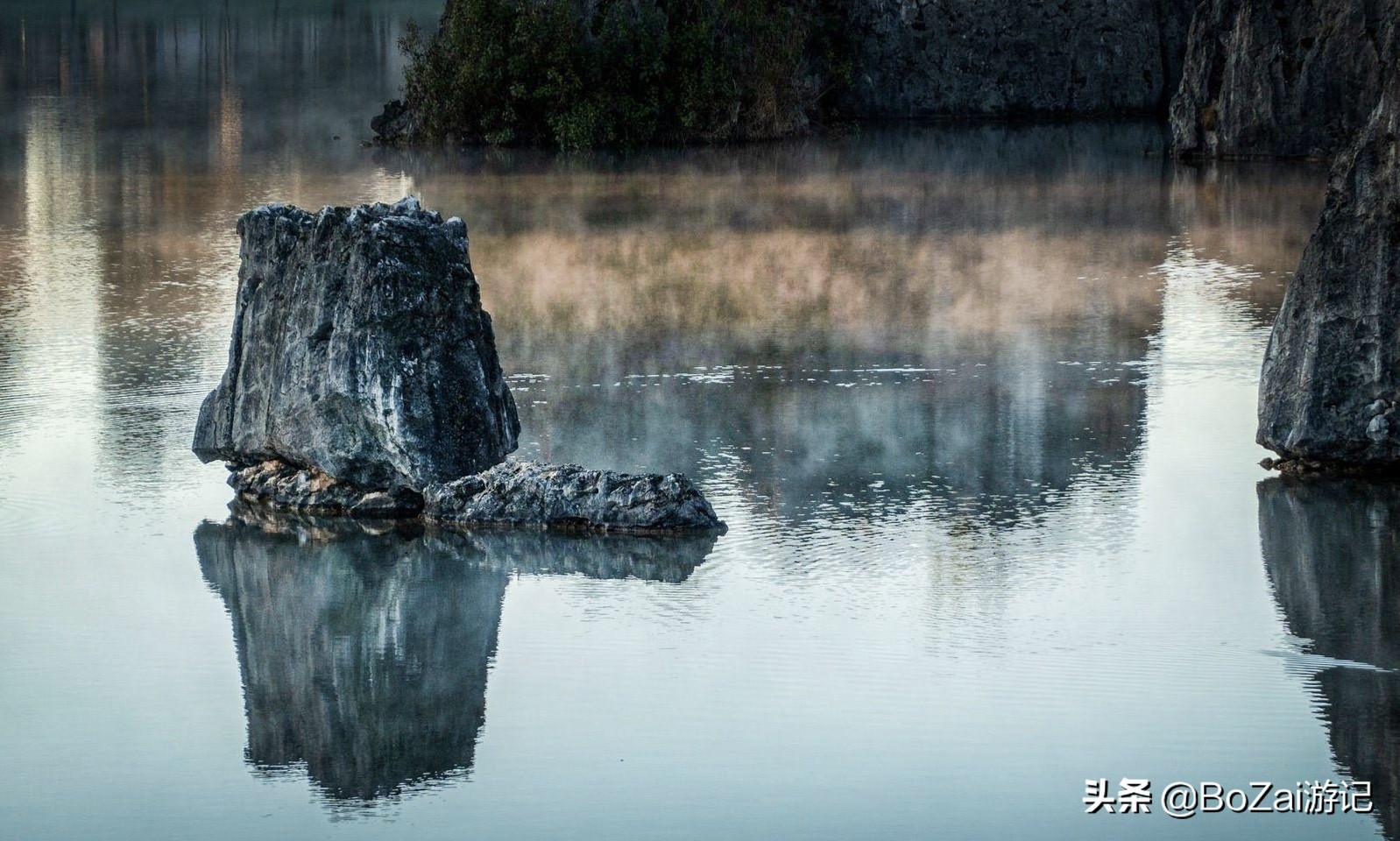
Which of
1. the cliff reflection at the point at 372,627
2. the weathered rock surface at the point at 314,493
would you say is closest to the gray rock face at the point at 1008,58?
the weathered rock surface at the point at 314,493

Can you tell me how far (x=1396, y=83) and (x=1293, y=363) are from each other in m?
1.05

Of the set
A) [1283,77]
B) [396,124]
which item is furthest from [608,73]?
[1283,77]

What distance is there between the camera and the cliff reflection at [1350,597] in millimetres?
4855

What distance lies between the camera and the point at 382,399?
7.06m

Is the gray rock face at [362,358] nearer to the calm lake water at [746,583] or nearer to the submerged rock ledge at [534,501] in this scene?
the submerged rock ledge at [534,501]

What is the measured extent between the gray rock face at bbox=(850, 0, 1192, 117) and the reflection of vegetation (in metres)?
2.07

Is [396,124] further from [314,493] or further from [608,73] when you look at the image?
[314,493]

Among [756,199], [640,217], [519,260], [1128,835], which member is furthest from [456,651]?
[756,199]

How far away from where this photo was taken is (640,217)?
576 inches

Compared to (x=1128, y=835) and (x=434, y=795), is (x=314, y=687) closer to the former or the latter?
(x=434, y=795)

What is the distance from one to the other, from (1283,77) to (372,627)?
47.2 ft

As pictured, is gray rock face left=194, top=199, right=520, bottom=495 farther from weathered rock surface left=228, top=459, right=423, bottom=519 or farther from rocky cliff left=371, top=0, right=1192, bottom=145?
rocky cliff left=371, top=0, right=1192, bottom=145

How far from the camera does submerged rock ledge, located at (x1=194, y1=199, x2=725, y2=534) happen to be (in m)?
6.90

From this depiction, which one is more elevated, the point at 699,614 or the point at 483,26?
the point at 483,26
